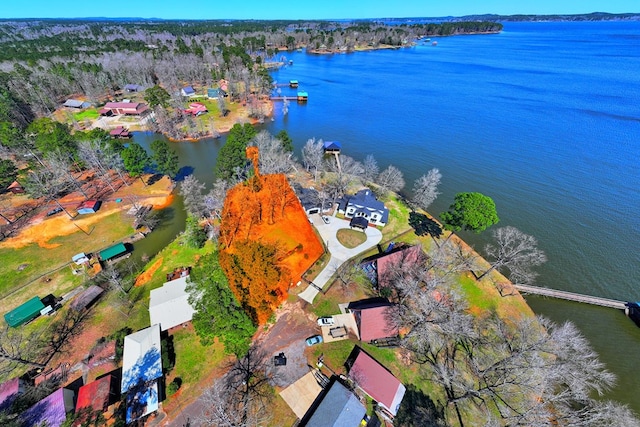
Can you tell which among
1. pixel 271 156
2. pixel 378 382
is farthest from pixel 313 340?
pixel 271 156

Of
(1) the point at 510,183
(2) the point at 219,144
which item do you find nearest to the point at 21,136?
(2) the point at 219,144

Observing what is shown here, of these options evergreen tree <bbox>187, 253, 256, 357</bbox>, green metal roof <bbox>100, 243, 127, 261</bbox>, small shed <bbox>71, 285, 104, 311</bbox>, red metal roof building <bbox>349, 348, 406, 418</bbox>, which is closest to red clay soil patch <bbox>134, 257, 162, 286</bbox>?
small shed <bbox>71, 285, 104, 311</bbox>

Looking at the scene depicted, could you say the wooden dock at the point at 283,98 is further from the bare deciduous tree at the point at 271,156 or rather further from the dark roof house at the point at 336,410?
the dark roof house at the point at 336,410

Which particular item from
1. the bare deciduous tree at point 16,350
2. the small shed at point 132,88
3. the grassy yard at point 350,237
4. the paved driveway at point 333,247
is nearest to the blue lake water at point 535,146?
the paved driveway at point 333,247

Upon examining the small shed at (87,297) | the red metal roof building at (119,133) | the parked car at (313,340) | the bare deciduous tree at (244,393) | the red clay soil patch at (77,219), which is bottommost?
the bare deciduous tree at (244,393)

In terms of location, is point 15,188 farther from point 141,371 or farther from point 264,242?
point 264,242

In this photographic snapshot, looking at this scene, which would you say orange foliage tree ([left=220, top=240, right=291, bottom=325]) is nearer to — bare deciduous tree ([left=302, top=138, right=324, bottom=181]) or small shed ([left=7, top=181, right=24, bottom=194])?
bare deciduous tree ([left=302, top=138, right=324, bottom=181])

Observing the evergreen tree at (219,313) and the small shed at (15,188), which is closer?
the evergreen tree at (219,313)

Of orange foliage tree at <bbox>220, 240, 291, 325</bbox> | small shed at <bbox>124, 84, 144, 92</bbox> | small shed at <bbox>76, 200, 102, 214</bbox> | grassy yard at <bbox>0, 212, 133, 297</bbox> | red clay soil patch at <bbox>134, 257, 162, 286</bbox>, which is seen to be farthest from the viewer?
small shed at <bbox>124, 84, 144, 92</bbox>
